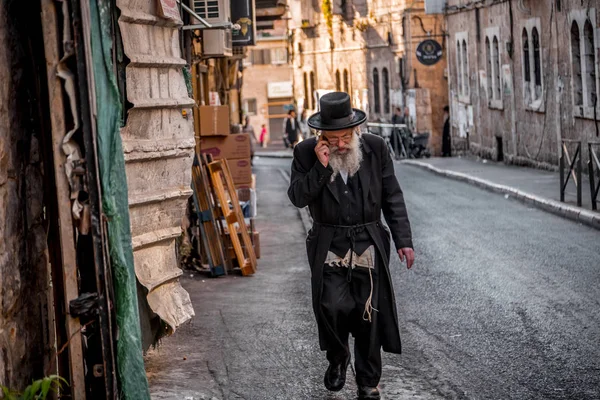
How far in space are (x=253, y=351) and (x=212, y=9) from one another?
5.76 meters

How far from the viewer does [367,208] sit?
7.30 metres

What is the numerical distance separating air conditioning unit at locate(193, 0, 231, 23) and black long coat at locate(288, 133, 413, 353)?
6313mm

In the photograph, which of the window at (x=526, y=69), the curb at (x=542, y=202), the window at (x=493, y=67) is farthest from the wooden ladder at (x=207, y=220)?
the window at (x=493, y=67)

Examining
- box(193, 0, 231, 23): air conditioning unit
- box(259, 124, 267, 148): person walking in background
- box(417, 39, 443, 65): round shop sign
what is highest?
box(417, 39, 443, 65): round shop sign

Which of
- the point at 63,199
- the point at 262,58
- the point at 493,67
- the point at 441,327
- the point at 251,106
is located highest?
the point at 262,58

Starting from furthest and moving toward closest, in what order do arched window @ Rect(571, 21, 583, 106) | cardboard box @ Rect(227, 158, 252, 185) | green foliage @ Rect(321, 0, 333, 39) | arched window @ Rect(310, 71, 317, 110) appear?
arched window @ Rect(310, 71, 317, 110) → green foliage @ Rect(321, 0, 333, 39) → arched window @ Rect(571, 21, 583, 106) → cardboard box @ Rect(227, 158, 252, 185)

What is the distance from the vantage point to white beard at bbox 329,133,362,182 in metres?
7.30

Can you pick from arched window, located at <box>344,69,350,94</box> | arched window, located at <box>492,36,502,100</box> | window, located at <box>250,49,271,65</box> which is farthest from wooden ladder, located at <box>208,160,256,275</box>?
window, located at <box>250,49,271,65</box>

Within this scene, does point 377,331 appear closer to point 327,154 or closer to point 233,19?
point 327,154

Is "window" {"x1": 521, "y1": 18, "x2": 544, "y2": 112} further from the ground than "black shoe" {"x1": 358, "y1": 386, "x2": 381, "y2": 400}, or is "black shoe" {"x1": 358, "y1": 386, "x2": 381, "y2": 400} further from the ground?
"window" {"x1": 521, "y1": 18, "x2": 544, "y2": 112}

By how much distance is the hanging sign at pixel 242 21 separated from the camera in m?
17.2

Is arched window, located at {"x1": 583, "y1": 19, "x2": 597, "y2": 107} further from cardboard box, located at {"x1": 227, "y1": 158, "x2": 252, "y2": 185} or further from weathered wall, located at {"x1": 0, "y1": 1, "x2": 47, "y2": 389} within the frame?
weathered wall, located at {"x1": 0, "y1": 1, "x2": 47, "y2": 389}

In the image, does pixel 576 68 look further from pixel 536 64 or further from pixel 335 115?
pixel 335 115

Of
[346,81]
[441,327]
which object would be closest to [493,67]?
[346,81]
